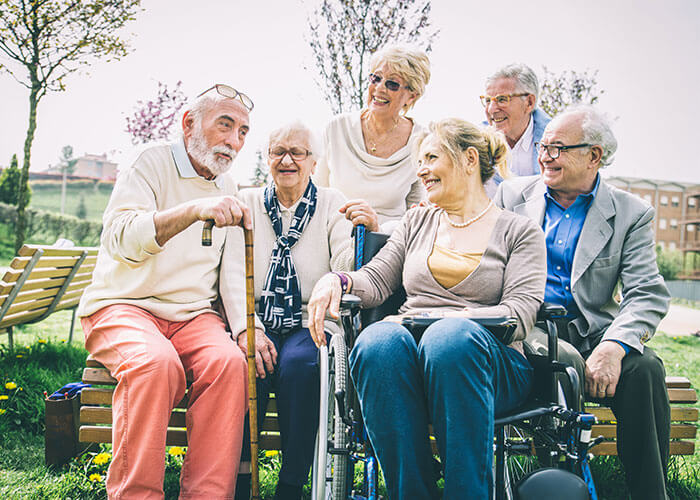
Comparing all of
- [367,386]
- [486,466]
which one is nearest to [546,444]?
[486,466]

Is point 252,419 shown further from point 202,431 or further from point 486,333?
point 486,333

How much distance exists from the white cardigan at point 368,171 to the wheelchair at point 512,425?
1527 millimetres

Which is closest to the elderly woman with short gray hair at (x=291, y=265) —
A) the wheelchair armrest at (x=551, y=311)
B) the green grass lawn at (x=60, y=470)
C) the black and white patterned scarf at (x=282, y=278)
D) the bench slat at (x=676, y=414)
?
the black and white patterned scarf at (x=282, y=278)

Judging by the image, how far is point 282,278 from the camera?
255 centimetres

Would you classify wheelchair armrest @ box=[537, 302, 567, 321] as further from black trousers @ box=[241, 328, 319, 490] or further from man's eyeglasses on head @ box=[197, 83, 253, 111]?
man's eyeglasses on head @ box=[197, 83, 253, 111]

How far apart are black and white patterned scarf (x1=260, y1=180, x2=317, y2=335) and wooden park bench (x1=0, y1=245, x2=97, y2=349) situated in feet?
6.73

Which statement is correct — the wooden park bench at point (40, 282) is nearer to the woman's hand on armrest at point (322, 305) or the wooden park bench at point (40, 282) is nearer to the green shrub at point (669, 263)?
the woman's hand on armrest at point (322, 305)

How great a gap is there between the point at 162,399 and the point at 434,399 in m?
0.98

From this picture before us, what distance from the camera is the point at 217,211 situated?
2055 millimetres

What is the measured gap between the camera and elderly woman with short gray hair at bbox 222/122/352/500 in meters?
2.23

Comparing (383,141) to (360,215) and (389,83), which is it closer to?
(389,83)

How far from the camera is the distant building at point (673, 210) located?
42906 millimetres

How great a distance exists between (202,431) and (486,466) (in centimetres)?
107

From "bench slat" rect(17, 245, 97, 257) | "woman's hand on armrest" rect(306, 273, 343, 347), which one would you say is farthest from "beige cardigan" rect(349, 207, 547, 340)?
"bench slat" rect(17, 245, 97, 257)
